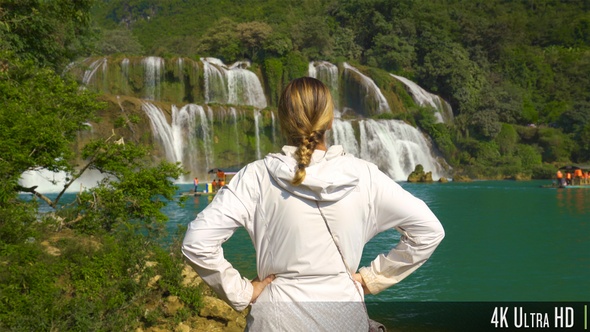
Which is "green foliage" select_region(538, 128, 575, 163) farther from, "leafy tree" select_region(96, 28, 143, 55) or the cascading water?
"leafy tree" select_region(96, 28, 143, 55)

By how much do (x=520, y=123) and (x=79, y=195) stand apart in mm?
48059

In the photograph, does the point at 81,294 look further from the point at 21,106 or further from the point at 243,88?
the point at 243,88

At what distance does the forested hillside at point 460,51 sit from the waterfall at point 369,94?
2777 millimetres

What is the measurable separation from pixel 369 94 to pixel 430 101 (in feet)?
20.0

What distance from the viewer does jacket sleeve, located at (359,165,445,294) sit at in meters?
2.04

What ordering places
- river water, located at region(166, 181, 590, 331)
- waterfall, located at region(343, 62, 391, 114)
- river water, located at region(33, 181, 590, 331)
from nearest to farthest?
river water, located at region(33, 181, 590, 331), river water, located at region(166, 181, 590, 331), waterfall, located at region(343, 62, 391, 114)

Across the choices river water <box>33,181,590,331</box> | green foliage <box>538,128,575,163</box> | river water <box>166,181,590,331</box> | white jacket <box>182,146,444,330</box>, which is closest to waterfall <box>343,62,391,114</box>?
green foliage <box>538,128,575,163</box>

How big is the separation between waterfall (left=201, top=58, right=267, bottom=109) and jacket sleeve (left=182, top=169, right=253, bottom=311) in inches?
1494

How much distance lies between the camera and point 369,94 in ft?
148

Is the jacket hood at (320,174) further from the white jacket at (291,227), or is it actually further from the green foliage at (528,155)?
the green foliage at (528,155)

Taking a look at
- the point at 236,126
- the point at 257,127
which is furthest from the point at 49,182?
the point at 257,127

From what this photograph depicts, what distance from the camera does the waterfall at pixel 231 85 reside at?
130 ft

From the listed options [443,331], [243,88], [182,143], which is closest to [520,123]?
[243,88]

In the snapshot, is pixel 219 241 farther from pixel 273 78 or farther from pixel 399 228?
pixel 273 78
